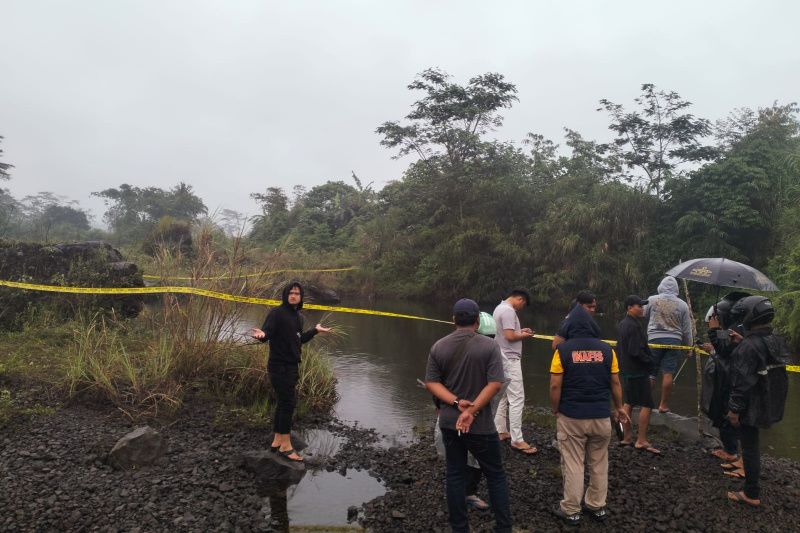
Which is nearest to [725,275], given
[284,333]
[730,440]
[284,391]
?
[730,440]

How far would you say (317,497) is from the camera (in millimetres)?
4398

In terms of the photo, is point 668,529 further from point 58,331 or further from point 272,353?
point 58,331

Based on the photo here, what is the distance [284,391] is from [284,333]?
0.56 meters

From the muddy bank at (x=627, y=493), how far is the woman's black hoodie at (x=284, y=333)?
1.40 meters

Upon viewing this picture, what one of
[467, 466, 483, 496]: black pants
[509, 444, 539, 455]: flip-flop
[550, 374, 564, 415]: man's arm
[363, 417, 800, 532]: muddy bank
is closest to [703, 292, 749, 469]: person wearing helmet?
[363, 417, 800, 532]: muddy bank

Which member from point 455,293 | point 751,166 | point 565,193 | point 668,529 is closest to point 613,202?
point 565,193

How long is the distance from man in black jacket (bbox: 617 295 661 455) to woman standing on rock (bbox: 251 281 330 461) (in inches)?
127

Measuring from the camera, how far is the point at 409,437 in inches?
233

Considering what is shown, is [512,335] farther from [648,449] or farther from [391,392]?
[391,392]

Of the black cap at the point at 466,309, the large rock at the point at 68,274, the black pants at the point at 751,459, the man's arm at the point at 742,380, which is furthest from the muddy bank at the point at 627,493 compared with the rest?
the large rock at the point at 68,274

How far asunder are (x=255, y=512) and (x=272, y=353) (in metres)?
1.40

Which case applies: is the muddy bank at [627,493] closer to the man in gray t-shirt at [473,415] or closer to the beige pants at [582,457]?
the beige pants at [582,457]

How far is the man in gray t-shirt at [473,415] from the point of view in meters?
3.30

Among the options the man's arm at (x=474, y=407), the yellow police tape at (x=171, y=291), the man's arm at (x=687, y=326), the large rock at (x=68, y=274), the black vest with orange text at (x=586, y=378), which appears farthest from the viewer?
the large rock at (x=68, y=274)
